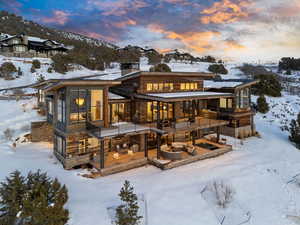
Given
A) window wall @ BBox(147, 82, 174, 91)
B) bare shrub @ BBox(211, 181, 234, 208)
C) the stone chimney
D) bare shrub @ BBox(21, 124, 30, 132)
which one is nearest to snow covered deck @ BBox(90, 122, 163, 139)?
window wall @ BBox(147, 82, 174, 91)

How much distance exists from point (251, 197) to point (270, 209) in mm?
993

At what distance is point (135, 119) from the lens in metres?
17.7

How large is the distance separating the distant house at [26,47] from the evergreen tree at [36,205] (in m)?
50.6

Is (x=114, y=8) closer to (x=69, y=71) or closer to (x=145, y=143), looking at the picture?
(x=69, y=71)

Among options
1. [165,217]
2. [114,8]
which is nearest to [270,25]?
[114,8]

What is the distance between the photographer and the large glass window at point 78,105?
13334mm

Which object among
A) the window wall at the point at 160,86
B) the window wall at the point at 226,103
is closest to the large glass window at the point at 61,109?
the window wall at the point at 160,86

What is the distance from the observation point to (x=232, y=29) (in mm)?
33219

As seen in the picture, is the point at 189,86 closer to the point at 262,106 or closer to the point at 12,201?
the point at 262,106

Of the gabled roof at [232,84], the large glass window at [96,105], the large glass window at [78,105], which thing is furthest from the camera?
the gabled roof at [232,84]

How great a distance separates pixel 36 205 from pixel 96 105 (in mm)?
8233

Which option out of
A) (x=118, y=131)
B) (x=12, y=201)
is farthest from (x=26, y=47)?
(x=12, y=201)

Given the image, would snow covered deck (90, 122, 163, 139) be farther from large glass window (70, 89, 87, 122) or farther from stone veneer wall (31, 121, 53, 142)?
stone veneer wall (31, 121, 53, 142)

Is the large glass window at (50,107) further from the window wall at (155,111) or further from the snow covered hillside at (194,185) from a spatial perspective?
the window wall at (155,111)
